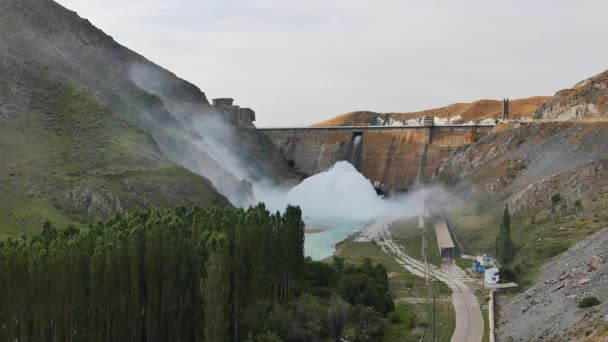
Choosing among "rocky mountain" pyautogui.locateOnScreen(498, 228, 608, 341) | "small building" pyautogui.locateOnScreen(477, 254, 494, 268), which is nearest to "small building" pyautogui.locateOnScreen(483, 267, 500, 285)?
"small building" pyautogui.locateOnScreen(477, 254, 494, 268)

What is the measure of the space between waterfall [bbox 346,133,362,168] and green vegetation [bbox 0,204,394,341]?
91028 millimetres

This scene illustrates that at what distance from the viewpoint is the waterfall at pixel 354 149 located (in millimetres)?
140250

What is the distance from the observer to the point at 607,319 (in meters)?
31.6

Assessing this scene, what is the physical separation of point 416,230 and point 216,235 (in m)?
53.8

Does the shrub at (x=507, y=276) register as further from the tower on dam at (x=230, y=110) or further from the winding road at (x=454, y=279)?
the tower on dam at (x=230, y=110)

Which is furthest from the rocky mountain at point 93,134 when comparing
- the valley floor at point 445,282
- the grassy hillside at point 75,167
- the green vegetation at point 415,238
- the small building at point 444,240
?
the small building at point 444,240

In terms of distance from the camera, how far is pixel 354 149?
14112cm

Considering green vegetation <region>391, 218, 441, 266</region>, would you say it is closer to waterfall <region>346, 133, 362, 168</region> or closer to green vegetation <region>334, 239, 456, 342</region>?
green vegetation <region>334, 239, 456, 342</region>

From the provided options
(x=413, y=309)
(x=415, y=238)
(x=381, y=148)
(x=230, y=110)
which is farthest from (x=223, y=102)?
(x=413, y=309)

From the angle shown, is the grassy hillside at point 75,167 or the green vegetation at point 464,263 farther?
the grassy hillside at point 75,167

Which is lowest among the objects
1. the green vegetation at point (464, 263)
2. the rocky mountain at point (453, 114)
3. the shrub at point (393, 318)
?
the shrub at point (393, 318)

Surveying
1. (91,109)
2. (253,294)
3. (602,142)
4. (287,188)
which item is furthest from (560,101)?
(253,294)

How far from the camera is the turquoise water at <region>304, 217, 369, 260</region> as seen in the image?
86.2 metres

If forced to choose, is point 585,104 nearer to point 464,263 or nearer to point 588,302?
point 464,263
